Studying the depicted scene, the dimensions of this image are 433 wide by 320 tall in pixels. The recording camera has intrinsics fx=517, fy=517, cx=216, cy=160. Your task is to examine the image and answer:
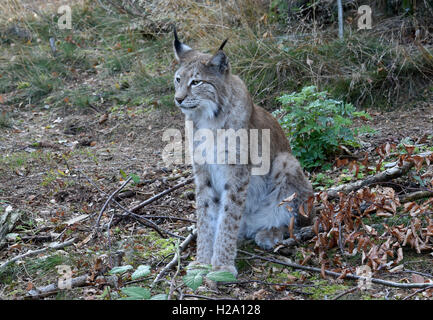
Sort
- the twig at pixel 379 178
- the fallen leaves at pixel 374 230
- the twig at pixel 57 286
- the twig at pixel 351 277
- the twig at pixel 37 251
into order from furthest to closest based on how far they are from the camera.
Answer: the twig at pixel 379 178
the twig at pixel 37 251
the fallen leaves at pixel 374 230
the twig at pixel 57 286
the twig at pixel 351 277

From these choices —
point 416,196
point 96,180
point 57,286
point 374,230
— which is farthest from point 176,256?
point 96,180

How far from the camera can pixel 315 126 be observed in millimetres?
4926

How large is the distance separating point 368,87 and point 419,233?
3.14m

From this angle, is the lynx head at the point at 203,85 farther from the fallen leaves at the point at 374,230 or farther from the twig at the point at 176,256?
the fallen leaves at the point at 374,230

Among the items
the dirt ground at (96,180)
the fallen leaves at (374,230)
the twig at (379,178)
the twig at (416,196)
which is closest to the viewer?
the fallen leaves at (374,230)

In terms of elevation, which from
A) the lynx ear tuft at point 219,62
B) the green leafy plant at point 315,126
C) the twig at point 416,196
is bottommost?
the twig at point 416,196

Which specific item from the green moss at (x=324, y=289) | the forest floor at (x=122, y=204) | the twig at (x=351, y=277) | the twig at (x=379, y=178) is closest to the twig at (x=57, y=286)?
the forest floor at (x=122, y=204)

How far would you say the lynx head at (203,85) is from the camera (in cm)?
370

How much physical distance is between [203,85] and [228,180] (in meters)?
0.71

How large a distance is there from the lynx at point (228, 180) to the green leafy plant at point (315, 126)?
0.92 meters

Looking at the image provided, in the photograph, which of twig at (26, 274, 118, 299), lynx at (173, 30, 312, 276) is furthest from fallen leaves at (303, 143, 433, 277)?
twig at (26, 274, 118, 299)

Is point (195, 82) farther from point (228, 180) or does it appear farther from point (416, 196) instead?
point (416, 196)

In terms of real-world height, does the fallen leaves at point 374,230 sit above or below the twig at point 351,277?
above

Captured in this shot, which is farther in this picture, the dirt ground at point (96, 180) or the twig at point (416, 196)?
Answer: the twig at point (416, 196)
